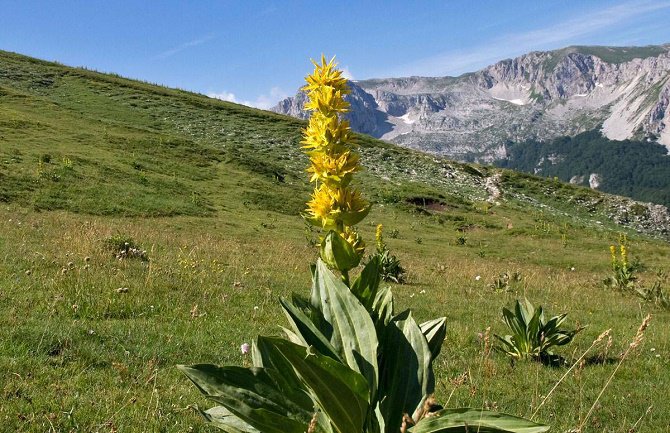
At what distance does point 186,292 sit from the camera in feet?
36.3

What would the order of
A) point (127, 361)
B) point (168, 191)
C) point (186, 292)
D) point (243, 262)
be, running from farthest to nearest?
point (168, 191) → point (243, 262) → point (186, 292) → point (127, 361)

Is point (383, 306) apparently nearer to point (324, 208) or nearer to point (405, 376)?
point (405, 376)

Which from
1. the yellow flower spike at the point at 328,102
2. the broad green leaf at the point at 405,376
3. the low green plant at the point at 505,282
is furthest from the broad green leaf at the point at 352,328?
the low green plant at the point at 505,282

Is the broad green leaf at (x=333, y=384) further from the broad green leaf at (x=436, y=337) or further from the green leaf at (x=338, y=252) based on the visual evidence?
the broad green leaf at (x=436, y=337)

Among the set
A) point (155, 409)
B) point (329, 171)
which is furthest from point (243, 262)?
point (329, 171)

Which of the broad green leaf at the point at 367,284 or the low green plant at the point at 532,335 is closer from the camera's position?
the broad green leaf at the point at 367,284

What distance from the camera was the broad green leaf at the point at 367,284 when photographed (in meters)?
3.39

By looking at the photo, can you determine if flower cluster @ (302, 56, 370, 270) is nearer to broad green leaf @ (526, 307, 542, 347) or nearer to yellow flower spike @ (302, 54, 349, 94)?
yellow flower spike @ (302, 54, 349, 94)

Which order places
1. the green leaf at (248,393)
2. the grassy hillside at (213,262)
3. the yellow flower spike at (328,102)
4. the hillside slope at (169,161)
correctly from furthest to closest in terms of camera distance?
the hillside slope at (169,161) → the grassy hillside at (213,262) → the yellow flower spike at (328,102) → the green leaf at (248,393)

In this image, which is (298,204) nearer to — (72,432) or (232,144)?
(232,144)

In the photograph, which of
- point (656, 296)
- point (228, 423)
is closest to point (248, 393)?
point (228, 423)

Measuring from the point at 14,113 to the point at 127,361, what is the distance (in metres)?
43.0

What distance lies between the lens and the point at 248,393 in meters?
3.10

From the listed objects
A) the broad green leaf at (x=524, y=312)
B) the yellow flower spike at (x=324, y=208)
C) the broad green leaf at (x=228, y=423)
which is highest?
the yellow flower spike at (x=324, y=208)
